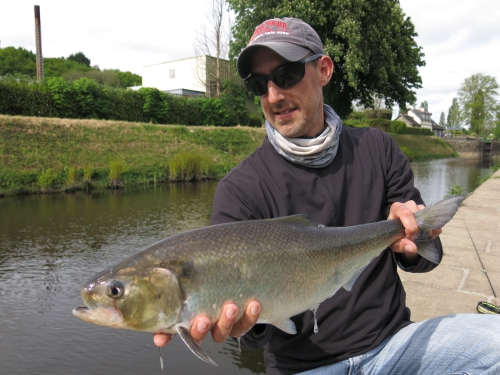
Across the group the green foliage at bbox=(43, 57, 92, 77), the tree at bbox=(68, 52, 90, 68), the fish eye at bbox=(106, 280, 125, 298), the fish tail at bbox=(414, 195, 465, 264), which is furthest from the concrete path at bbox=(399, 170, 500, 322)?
the tree at bbox=(68, 52, 90, 68)

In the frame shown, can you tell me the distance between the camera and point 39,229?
10266mm

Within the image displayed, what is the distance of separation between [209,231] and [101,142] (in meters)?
19.8

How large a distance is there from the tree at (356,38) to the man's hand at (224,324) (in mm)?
22610

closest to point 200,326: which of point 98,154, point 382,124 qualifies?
point 98,154

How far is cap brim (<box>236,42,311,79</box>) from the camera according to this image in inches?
102

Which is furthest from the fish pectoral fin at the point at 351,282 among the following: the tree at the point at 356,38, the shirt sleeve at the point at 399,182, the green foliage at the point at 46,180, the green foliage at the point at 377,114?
the green foliage at the point at 377,114

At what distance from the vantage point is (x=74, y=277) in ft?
23.9

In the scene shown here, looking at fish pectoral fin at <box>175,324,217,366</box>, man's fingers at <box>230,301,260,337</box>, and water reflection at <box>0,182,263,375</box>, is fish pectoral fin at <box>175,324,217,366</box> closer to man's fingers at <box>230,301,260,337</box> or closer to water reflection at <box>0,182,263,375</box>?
man's fingers at <box>230,301,260,337</box>

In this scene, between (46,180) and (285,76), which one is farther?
(46,180)

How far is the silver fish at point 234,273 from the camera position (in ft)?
6.03

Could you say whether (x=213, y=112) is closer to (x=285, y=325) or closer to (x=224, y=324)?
(x=285, y=325)

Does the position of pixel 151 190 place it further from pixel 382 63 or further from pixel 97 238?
pixel 382 63

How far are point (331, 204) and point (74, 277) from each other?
242 inches

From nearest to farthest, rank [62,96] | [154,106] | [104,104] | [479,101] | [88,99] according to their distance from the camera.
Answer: [62,96] → [88,99] → [104,104] → [154,106] → [479,101]
